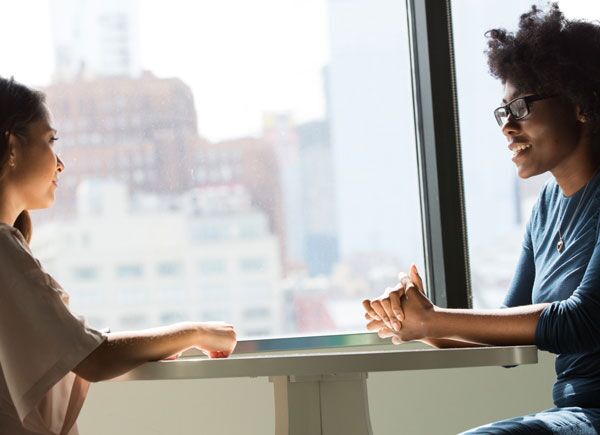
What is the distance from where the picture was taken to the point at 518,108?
209cm

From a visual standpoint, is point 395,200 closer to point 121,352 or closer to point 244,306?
point 244,306

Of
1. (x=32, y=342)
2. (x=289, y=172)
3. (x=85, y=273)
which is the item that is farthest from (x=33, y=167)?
(x=289, y=172)

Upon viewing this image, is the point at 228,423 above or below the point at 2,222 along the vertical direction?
below

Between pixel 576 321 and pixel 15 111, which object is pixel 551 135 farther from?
pixel 15 111

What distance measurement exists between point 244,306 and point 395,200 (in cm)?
62

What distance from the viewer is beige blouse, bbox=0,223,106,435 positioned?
164 cm

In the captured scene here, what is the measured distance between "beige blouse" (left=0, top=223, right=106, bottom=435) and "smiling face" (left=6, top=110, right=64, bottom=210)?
0.23 metres

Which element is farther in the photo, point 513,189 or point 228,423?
point 513,189

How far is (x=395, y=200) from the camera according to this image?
3.07 m

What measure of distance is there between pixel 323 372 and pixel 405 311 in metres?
0.44

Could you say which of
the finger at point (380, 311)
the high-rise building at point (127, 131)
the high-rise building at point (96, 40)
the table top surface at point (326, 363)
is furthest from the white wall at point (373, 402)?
the table top surface at point (326, 363)

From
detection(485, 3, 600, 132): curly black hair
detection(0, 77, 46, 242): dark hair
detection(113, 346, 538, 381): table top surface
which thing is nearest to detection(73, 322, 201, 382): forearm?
detection(113, 346, 538, 381): table top surface

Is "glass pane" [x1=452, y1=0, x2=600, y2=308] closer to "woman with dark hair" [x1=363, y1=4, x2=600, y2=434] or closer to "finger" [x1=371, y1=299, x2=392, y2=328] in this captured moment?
"woman with dark hair" [x1=363, y1=4, x2=600, y2=434]

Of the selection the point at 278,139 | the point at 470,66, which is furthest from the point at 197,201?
the point at 470,66
